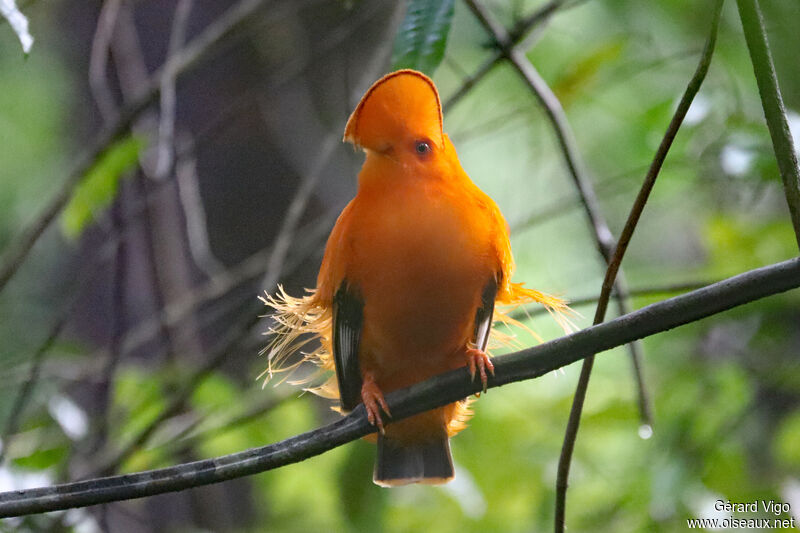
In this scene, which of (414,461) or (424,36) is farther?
(414,461)

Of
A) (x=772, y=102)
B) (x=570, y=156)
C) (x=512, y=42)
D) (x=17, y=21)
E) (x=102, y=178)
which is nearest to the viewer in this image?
(x=772, y=102)

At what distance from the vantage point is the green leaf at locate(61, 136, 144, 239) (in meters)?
2.23

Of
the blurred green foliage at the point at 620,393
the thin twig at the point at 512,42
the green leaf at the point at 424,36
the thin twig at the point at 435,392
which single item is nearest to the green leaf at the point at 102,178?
the blurred green foliage at the point at 620,393

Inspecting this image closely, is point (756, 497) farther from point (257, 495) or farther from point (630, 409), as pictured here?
point (257, 495)

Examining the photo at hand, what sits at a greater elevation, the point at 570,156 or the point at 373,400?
the point at 570,156

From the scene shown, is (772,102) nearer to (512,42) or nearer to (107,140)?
(512,42)

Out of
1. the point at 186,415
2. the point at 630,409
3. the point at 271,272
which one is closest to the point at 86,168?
the point at 271,272

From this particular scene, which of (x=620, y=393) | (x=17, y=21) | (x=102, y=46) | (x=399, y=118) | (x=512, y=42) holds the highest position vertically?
(x=102, y=46)

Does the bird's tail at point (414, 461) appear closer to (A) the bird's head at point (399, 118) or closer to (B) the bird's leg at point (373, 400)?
(B) the bird's leg at point (373, 400)

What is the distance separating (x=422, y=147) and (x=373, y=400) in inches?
17.5

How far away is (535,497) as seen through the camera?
275 centimetres

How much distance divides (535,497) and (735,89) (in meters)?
1.49

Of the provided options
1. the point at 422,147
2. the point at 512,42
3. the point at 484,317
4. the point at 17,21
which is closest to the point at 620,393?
the point at 512,42

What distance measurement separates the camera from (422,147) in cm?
109
